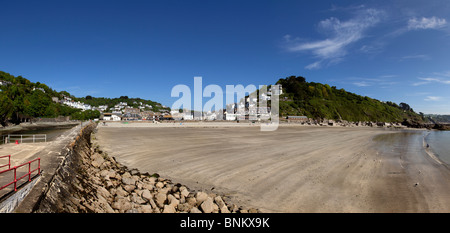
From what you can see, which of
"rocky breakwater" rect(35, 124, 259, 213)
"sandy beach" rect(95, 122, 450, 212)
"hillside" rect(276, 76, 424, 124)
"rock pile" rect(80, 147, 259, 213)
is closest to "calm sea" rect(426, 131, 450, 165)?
"sandy beach" rect(95, 122, 450, 212)

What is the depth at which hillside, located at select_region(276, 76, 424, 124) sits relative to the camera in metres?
108

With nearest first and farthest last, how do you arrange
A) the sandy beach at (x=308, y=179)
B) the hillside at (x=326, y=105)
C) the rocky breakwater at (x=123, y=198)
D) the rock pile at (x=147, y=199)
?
the rocky breakwater at (x=123, y=198)
the rock pile at (x=147, y=199)
the sandy beach at (x=308, y=179)
the hillside at (x=326, y=105)

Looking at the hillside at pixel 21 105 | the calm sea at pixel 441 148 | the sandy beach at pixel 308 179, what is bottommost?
the calm sea at pixel 441 148

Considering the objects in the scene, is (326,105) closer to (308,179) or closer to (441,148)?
(441,148)

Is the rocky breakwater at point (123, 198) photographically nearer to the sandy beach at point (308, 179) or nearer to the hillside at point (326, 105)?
the sandy beach at point (308, 179)

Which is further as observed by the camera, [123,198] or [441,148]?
[441,148]

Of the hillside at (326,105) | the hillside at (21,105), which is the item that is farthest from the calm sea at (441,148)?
the hillside at (21,105)

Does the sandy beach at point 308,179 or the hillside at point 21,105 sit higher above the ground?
the hillside at point 21,105

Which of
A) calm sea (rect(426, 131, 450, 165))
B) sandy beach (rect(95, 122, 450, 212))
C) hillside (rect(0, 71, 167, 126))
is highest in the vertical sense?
hillside (rect(0, 71, 167, 126))

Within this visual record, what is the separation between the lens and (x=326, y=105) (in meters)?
117

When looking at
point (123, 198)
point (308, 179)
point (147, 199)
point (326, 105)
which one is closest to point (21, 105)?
point (123, 198)

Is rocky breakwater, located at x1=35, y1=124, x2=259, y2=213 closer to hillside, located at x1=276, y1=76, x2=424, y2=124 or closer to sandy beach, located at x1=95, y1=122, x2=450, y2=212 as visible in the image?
sandy beach, located at x1=95, y1=122, x2=450, y2=212

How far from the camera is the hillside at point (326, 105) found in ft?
354
